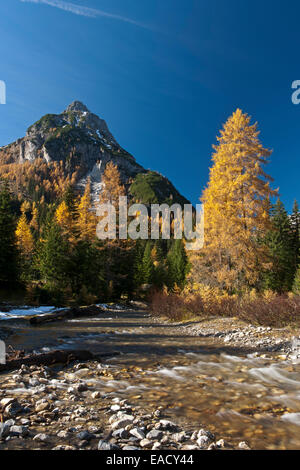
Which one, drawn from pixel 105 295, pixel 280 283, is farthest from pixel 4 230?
pixel 280 283

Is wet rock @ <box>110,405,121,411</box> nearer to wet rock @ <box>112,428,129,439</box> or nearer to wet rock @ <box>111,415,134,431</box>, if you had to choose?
wet rock @ <box>111,415,134,431</box>

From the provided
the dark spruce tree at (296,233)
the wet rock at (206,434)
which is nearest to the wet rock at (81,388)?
the wet rock at (206,434)

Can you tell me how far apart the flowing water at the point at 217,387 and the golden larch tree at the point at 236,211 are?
7587 millimetres

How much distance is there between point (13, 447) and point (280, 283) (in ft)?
124

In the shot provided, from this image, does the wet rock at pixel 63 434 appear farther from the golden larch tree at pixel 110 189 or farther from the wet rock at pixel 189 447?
the golden larch tree at pixel 110 189

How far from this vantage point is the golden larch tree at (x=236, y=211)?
14.8 m

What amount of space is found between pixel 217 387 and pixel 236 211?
487 inches

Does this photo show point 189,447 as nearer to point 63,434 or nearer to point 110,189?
point 63,434

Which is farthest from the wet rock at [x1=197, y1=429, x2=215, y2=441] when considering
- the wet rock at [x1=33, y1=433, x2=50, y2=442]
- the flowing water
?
the wet rock at [x1=33, y1=433, x2=50, y2=442]

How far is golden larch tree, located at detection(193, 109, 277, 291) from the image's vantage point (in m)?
14.8

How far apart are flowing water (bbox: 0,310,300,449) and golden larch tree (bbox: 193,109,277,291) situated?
24.9 ft

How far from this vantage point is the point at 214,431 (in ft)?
9.82

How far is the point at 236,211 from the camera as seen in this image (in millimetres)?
15477
